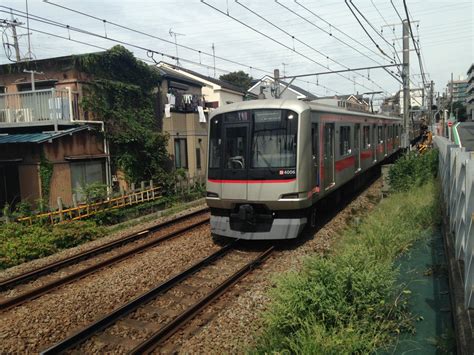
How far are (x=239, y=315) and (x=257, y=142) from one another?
3785 mm

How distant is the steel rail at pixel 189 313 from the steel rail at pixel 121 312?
2.59ft

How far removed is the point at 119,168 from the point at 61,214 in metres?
4.75

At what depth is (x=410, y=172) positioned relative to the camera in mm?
13062

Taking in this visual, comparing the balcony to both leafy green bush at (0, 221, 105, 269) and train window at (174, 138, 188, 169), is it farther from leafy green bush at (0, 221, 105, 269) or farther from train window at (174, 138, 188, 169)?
train window at (174, 138, 188, 169)

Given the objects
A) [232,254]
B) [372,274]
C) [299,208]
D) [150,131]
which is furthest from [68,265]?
[150,131]

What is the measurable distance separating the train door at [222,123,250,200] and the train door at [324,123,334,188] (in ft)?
7.35

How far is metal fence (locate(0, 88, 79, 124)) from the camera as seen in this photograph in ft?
47.8

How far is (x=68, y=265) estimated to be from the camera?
8.34m

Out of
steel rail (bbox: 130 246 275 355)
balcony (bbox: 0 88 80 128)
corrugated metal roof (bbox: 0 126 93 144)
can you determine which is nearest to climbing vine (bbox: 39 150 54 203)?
corrugated metal roof (bbox: 0 126 93 144)

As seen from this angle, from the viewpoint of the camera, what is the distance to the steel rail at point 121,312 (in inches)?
189

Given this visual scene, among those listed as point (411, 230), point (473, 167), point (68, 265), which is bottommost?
point (68, 265)

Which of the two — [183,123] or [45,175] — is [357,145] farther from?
[45,175]

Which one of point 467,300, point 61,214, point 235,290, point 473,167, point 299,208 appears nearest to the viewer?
point 467,300

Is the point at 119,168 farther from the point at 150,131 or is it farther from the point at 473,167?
the point at 473,167
